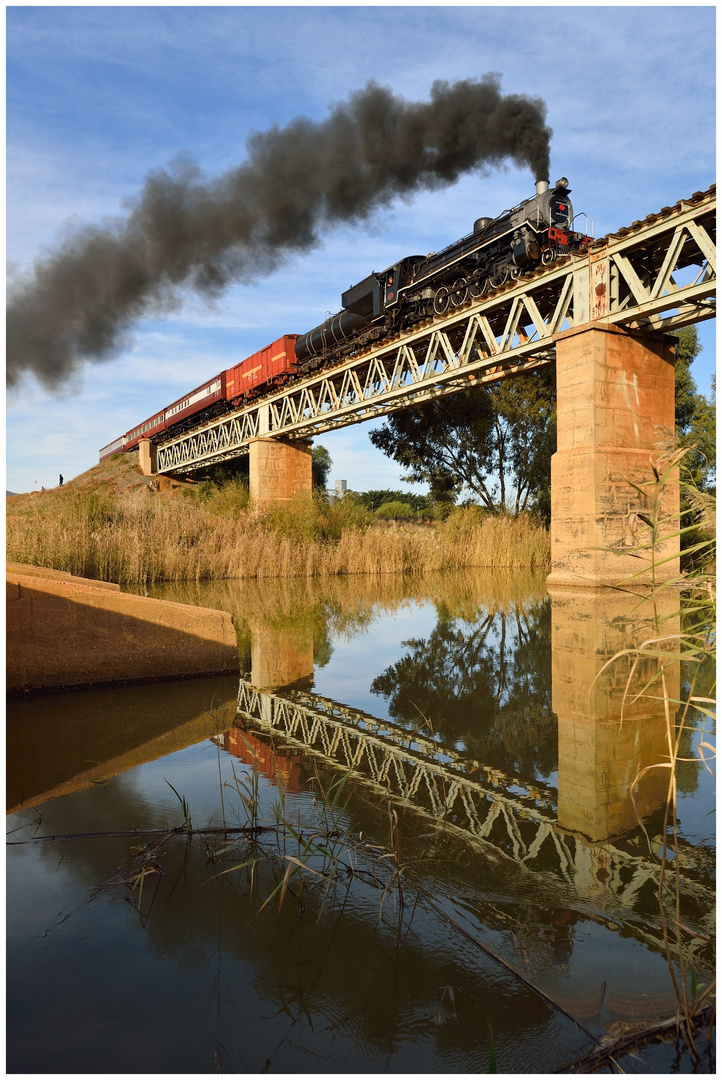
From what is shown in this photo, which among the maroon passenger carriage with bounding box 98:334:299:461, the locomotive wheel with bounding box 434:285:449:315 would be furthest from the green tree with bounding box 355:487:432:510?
the locomotive wheel with bounding box 434:285:449:315

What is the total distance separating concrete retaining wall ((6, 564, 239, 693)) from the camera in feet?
14.1

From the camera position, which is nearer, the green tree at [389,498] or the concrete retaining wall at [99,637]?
the concrete retaining wall at [99,637]

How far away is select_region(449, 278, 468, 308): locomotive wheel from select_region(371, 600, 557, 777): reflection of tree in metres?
11.3

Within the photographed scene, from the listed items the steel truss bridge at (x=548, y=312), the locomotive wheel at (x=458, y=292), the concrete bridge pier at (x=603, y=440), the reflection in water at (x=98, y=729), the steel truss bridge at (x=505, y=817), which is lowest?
the reflection in water at (x=98, y=729)

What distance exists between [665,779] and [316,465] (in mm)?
47920

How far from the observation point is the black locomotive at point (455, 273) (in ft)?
44.9

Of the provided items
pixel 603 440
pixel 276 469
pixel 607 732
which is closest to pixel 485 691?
→ pixel 607 732

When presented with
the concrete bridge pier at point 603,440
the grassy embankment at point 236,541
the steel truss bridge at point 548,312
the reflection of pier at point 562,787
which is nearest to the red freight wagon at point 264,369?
the steel truss bridge at point 548,312

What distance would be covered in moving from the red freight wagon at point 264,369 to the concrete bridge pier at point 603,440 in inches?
602

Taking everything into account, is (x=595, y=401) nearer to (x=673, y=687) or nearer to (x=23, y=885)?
(x=673, y=687)

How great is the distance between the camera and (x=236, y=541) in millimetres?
15383

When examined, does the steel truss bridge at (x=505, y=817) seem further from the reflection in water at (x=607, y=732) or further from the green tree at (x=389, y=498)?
the green tree at (x=389, y=498)

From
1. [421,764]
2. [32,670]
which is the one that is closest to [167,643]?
[32,670]

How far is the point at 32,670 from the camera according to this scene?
4.49 m
